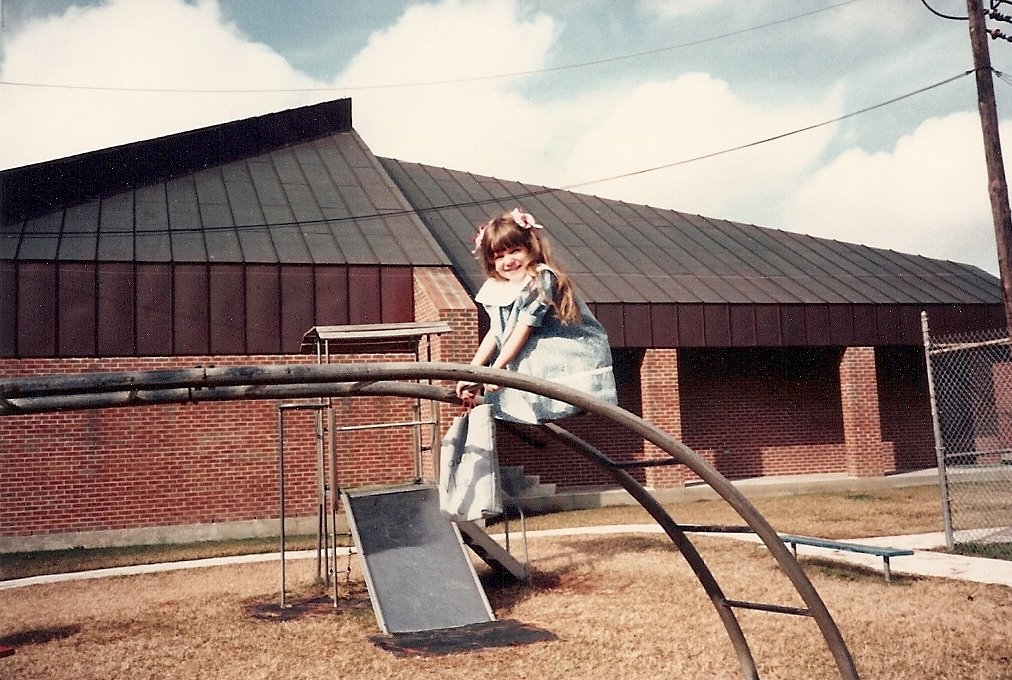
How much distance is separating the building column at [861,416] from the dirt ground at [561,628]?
8.88 m

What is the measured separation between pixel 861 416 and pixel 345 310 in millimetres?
11036

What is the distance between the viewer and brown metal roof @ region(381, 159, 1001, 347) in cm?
1734

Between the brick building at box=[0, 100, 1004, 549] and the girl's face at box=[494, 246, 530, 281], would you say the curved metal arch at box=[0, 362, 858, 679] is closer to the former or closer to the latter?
the girl's face at box=[494, 246, 530, 281]

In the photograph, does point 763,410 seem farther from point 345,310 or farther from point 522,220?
point 522,220

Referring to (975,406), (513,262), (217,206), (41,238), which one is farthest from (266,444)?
(975,406)

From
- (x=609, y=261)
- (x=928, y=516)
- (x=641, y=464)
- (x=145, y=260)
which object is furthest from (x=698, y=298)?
(x=641, y=464)

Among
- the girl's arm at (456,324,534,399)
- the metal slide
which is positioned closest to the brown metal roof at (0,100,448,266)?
the metal slide

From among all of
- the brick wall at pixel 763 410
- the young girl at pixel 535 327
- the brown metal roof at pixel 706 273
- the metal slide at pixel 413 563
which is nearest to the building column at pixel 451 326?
the brown metal roof at pixel 706 273

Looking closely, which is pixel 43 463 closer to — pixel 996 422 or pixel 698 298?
pixel 698 298

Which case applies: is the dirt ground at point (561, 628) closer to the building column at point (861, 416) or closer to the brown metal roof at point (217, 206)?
the brown metal roof at point (217, 206)

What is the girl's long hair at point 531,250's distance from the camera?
3447 mm

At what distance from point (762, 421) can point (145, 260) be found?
12.8 m

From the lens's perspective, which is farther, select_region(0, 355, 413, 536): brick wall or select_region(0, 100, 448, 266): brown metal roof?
select_region(0, 100, 448, 266): brown metal roof

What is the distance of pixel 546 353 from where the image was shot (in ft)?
11.5
